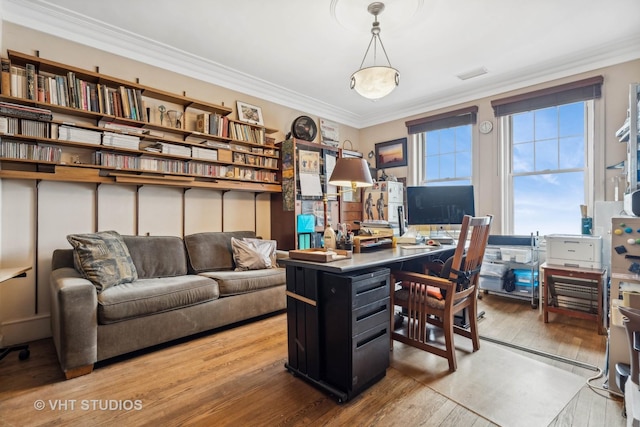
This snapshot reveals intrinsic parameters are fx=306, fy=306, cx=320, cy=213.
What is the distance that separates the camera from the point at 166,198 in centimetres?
335

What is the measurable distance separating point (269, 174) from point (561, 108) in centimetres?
371

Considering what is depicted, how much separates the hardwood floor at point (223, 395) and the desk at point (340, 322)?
0.10 meters

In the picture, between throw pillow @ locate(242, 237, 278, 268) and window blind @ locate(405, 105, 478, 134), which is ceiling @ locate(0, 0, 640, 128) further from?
throw pillow @ locate(242, 237, 278, 268)

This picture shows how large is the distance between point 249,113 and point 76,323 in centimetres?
291

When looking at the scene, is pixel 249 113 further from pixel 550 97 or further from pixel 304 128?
pixel 550 97

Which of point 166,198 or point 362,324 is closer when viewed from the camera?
point 362,324

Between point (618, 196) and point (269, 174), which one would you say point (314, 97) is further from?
point (618, 196)

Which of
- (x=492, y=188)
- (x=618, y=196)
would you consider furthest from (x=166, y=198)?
(x=618, y=196)

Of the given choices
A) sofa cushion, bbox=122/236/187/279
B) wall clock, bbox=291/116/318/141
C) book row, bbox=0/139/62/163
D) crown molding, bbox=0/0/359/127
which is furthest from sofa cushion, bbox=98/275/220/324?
wall clock, bbox=291/116/318/141

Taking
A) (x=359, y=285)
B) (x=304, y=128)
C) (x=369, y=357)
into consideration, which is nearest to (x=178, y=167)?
(x=304, y=128)

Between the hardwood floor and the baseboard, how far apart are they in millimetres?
109

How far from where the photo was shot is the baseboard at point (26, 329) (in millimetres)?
2467

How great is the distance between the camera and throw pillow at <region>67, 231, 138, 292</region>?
2338 millimetres
